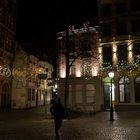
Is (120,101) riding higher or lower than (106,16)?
lower

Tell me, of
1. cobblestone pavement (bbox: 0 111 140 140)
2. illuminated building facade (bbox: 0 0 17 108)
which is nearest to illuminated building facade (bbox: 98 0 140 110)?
cobblestone pavement (bbox: 0 111 140 140)

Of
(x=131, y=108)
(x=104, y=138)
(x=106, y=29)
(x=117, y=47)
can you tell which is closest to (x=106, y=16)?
(x=106, y=29)

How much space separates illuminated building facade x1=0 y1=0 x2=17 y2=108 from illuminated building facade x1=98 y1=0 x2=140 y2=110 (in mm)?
15871

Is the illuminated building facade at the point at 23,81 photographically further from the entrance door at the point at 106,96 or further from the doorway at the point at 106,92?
the entrance door at the point at 106,96

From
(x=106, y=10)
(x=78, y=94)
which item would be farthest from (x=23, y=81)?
(x=106, y=10)

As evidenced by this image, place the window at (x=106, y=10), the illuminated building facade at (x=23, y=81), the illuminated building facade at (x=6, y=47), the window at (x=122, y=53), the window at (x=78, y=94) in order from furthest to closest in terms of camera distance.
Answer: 1. the illuminated building facade at (x=23, y=81)
2. the illuminated building facade at (x=6, y=47)
3. the window at (x=78, y=94)
4. the window at (x=106, y=10)
5. the window at (x=122, y=53)

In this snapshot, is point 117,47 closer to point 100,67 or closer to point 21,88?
point 100,67

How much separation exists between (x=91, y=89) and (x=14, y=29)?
873 inches

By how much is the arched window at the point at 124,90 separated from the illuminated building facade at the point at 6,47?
58.3 ft

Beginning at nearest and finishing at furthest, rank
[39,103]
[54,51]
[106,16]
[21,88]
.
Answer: [54,51]
[106,16]
[21,88]
[39,103]

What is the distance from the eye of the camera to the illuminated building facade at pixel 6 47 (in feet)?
156

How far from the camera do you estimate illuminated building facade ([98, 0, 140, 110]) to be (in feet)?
116

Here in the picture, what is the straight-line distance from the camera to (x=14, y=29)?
54219mm

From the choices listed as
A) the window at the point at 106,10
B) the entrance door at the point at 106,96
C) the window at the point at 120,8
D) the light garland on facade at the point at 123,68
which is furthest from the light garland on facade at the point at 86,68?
the window at the point at 120,8
